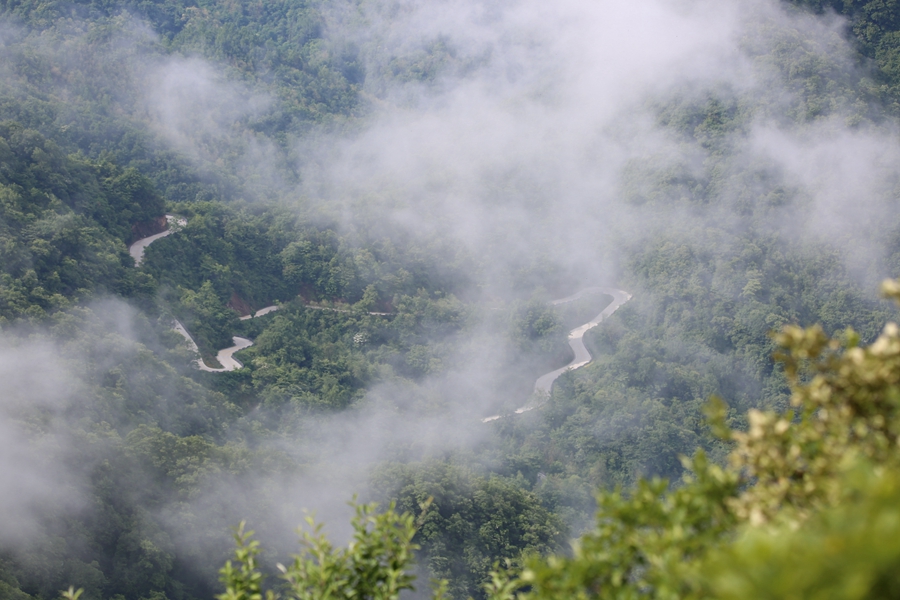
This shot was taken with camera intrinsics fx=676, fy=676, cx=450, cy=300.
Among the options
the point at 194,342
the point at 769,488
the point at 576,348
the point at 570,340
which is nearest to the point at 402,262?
the point at 570,340

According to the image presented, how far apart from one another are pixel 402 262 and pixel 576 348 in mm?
16450

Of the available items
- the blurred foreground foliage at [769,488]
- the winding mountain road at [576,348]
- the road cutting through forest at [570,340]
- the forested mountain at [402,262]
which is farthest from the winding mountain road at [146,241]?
the blurred foreground foliage at [769,488]

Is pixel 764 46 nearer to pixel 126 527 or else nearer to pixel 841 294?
pixel 841 294

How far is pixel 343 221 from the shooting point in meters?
59.4

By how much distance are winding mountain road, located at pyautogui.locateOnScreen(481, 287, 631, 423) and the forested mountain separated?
1079 mm

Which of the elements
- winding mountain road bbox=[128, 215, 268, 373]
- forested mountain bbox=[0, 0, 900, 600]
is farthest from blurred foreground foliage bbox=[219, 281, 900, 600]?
winding mountain road bbox=[128, 215, 268, 373]

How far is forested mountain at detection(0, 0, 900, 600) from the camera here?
26.9m

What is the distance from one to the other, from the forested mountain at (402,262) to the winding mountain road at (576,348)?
108 centimetres

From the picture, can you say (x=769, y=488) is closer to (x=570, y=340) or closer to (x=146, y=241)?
(x=146, y=241)

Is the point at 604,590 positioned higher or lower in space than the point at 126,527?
lower

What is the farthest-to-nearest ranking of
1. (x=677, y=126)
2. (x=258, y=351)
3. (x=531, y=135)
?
(x=531, y=135), (x=677, y=126), (x=258, y=351)

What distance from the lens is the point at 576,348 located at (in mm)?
55094

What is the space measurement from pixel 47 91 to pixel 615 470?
59747 millimetres

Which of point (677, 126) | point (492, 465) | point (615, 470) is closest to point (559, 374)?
point (615, 470)
